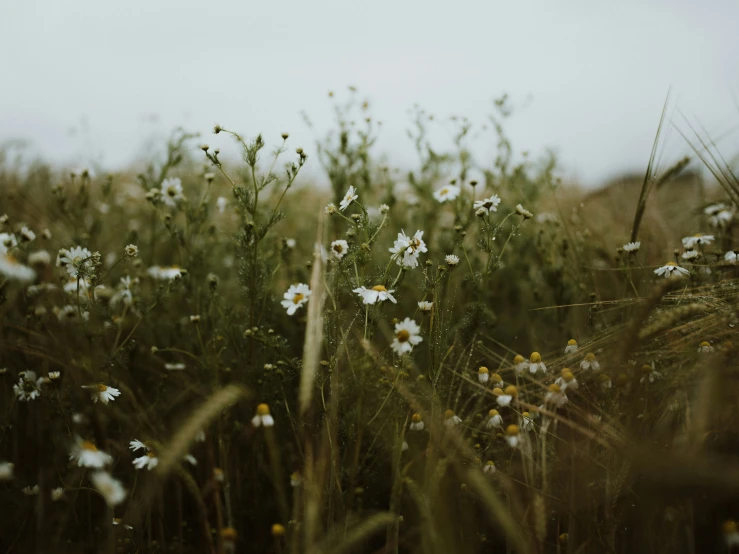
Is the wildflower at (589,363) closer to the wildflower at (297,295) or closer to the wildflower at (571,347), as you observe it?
the wildflower at (571,347)

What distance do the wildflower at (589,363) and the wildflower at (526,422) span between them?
0.23 m

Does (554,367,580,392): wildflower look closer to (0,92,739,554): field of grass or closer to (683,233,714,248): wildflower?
(0,92,739,554): field of grass

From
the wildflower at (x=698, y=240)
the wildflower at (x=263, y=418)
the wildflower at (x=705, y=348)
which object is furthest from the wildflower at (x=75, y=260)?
the wildflower at (x=698, y=240)

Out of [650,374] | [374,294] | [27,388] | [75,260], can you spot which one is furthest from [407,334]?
[27,388]

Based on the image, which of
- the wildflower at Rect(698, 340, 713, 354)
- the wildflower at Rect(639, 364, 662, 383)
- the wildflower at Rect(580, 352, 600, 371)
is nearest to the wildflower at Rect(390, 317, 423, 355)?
the wildflower at Rect(580, 352, 600, 371)

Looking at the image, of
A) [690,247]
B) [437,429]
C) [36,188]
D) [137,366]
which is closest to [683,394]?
[437,429]

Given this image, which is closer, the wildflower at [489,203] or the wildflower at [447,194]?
the wildflower at [489,203]

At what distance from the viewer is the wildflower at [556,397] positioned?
1.41 m

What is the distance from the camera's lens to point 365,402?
160cm

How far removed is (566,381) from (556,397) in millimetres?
86

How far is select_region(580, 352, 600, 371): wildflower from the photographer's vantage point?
158 centimetres

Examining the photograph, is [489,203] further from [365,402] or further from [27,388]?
[27,388]

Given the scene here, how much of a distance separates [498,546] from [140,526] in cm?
103

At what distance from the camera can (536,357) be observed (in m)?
1.62
